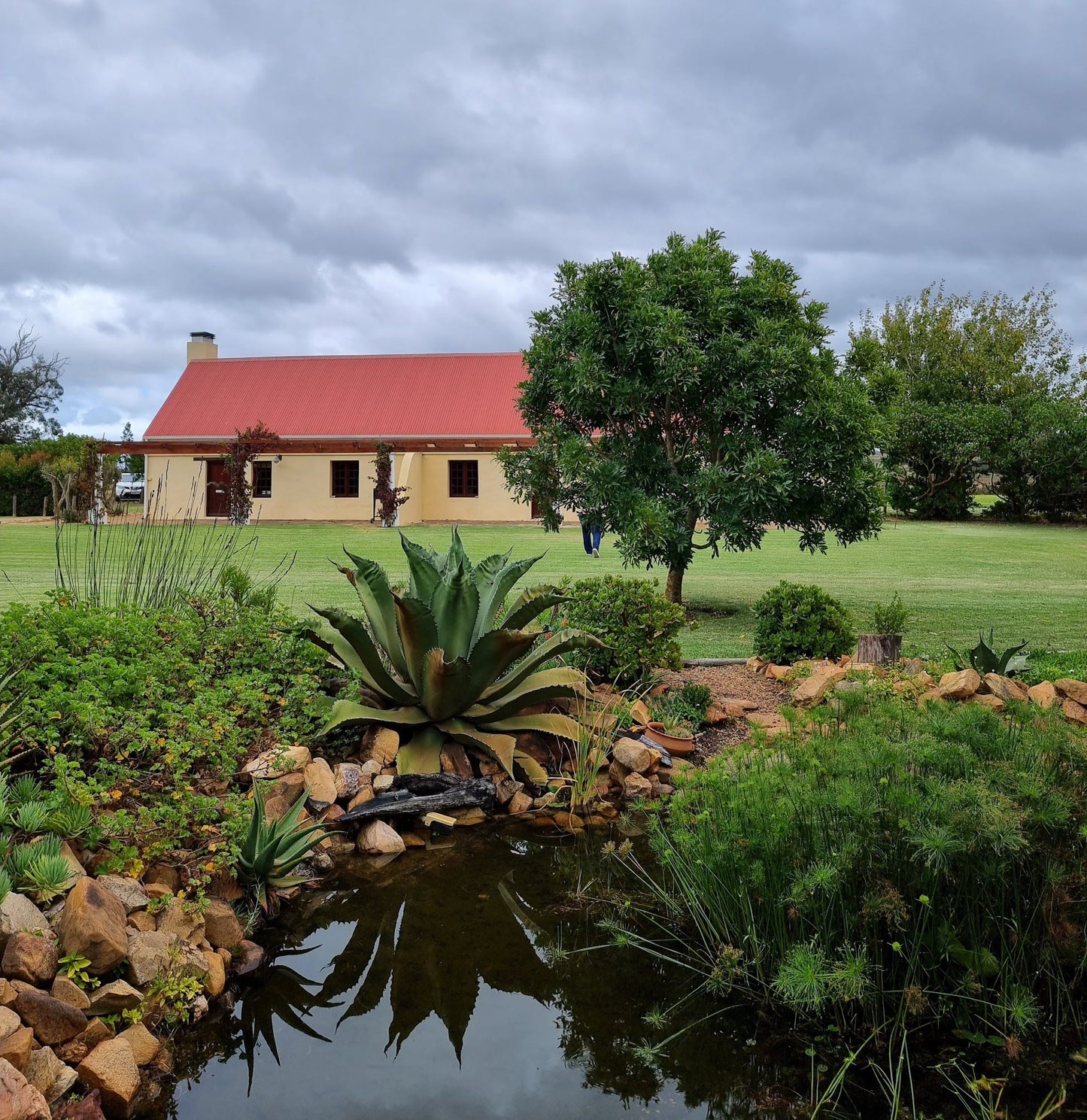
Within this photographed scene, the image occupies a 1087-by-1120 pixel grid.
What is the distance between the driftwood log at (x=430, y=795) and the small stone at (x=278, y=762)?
399 mm

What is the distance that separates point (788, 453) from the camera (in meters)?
11.1

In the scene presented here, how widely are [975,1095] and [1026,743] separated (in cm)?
139

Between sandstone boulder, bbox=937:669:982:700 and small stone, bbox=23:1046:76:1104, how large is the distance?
16.8ft

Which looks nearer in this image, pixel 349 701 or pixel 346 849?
pixel 346 849

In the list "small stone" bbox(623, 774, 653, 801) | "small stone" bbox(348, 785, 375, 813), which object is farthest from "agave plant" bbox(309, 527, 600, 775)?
"small stone" bbox(623, 774, 653, 801)

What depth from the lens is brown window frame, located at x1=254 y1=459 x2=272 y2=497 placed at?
3189 cm

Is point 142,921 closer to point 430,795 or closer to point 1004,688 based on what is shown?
point 430,795

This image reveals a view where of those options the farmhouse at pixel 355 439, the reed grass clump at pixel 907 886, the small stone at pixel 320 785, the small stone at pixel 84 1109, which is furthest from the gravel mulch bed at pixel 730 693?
the farmhouse at pixel 355 439

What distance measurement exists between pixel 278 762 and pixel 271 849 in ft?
2.32

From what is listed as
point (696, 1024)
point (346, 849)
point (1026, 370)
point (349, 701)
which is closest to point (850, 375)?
point (349, 701)

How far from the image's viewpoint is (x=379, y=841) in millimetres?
5141

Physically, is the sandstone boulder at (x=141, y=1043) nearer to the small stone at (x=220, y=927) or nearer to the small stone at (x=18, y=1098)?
the small stone at (x=18, y=1098)

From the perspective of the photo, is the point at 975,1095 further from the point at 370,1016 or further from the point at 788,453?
the point at 788,453

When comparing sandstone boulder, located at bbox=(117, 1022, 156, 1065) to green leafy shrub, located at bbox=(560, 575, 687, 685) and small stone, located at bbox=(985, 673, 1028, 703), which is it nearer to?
green leafy shrub, located at bbox=(560, 575, 687, 685)
